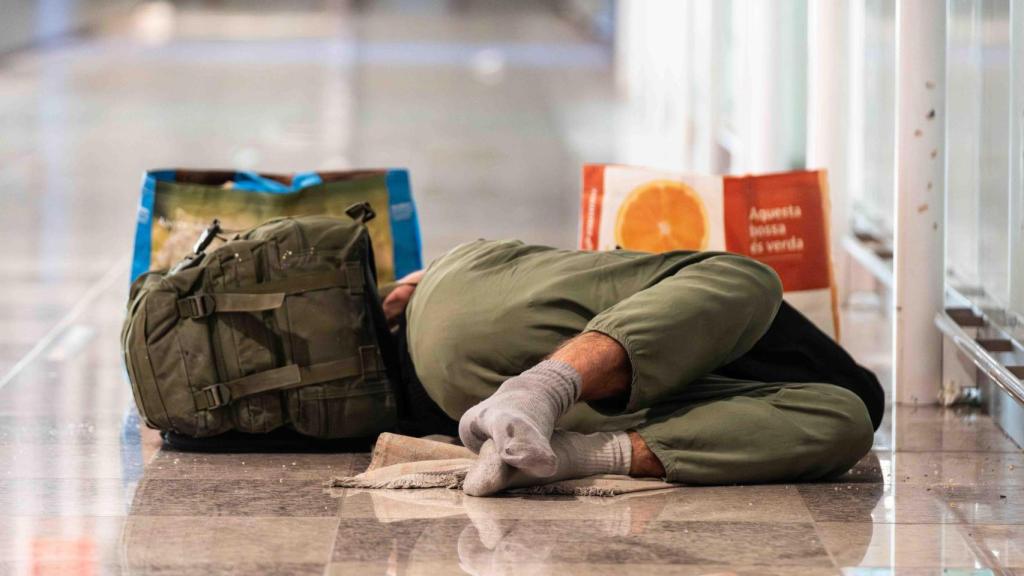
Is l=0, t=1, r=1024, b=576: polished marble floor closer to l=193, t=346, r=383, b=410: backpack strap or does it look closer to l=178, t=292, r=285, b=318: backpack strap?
l=193, t=346, r=383, b=410: backpack strap

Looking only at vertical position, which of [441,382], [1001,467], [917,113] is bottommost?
[1001,467]

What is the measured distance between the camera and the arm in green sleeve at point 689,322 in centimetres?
294

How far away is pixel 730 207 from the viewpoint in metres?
4.05

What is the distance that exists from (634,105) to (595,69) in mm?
3809

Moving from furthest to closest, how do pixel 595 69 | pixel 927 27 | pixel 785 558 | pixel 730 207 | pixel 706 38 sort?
1. pixel 595 69
2. pixel 706 38
3. pixel 730 207
4. pixel 927 27
5. pixel 785 558

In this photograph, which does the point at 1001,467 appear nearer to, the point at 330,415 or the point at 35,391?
the point at 330,415

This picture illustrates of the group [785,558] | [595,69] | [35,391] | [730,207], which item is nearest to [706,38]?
[730,207]

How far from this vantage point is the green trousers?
2.98m

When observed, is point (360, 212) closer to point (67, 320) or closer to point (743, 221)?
point (743, 221)

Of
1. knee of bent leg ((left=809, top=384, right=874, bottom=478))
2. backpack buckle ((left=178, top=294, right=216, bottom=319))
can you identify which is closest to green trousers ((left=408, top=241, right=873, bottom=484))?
knee of bent leg ((left=809, top=384, right=874, bottom=478))

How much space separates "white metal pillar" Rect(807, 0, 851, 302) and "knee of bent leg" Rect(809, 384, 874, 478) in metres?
2.03

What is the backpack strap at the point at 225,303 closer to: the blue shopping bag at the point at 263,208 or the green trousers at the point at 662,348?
the green trousers at the point at 662,348

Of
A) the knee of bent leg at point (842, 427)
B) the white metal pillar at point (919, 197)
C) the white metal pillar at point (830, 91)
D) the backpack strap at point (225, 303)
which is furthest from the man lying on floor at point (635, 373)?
the white metal pillar at point (830, 91)

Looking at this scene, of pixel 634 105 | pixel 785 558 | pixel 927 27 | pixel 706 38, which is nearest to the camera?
pixel 785 558
